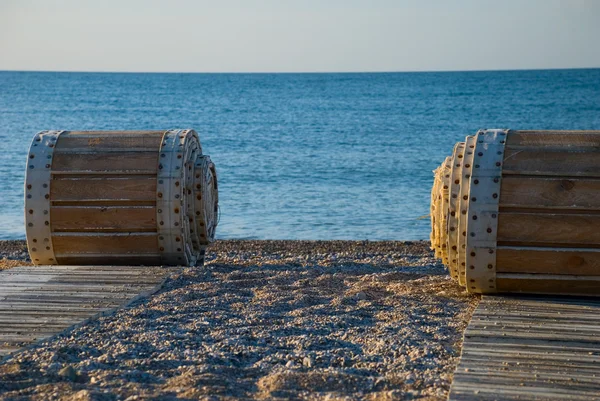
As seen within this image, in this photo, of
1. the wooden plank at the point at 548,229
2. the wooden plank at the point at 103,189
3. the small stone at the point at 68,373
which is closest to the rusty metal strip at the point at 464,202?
the wooden plank at the point at 548,229

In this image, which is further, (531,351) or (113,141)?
(113,141)

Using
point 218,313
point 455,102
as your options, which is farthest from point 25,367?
point 455,102

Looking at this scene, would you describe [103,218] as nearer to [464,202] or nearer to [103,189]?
[103,189]

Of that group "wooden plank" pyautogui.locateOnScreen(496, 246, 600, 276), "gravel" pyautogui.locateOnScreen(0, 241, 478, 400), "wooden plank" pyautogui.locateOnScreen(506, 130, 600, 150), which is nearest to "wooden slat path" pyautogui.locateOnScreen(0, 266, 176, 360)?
"gravel" pyautogui.locateOnScreen(0, 241, 478, 400)

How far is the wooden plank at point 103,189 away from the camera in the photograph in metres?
8.10

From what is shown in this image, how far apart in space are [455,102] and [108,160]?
5769cm

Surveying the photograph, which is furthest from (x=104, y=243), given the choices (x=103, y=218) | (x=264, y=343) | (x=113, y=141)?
(x=264, y=343)

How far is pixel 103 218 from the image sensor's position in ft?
26.8

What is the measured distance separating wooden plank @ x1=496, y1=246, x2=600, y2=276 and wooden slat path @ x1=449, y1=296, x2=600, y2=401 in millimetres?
229

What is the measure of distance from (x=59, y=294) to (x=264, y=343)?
204 centimetres

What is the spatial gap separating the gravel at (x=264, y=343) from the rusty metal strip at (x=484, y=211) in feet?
1.20

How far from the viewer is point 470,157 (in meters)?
6.84

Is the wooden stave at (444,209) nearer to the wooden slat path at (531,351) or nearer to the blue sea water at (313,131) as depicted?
the wooden slat path at (531,351)

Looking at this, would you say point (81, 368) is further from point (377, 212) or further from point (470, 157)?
point (377, 212)
